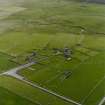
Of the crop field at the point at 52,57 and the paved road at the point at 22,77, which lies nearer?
the paved road at the point at 22,77

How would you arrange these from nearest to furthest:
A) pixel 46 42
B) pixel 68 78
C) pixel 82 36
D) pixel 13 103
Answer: pixel 13 103
pixel 68 78
pixel 46 42
pixel 82 36

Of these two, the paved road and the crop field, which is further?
the crop field

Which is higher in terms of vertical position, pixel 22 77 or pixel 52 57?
pixel 22 77

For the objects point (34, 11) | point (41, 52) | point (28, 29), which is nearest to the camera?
point (41, 52)

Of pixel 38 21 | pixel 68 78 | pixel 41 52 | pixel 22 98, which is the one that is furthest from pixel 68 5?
pixel 22 98

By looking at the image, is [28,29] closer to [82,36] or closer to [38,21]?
[38,21]

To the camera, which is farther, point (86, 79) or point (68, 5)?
point (68, 5)

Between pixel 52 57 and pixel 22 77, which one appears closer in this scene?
pixel 22 77
